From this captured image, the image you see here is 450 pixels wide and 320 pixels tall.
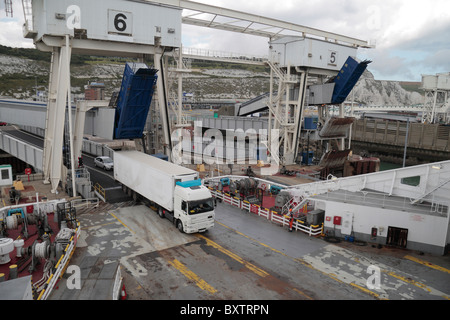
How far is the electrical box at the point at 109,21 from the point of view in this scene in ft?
70.5

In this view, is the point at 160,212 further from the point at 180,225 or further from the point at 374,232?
the point at 374,232

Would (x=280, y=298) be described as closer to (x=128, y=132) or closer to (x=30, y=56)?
(x=128, y=132)

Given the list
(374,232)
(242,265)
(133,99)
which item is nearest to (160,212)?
(242,265)

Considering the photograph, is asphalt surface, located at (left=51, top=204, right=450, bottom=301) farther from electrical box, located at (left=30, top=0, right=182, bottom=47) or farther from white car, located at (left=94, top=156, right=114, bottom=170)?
white car, located at (left=94, top=156, right=114, bottom=170)

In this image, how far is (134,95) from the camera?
23.6m

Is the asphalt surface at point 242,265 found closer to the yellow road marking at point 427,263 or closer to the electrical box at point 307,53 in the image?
the yellow road marking at point 427,263

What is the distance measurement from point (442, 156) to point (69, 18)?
56135 mm

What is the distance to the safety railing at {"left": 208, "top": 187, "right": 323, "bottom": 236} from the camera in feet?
61.0

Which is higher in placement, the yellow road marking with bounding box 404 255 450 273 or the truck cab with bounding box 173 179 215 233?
the truck cab with bounding box 173 179 215 233

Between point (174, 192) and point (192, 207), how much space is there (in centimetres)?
168

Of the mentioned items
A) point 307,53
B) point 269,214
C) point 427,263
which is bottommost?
point 427,263

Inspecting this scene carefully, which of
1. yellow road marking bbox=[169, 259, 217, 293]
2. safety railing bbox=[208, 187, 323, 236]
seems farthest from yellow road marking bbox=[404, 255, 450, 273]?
yellow road marking bbox=[169, 259, 217, 293]

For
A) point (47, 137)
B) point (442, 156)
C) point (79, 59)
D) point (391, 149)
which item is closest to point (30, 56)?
point (79, 59)

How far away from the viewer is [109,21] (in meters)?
23.5
